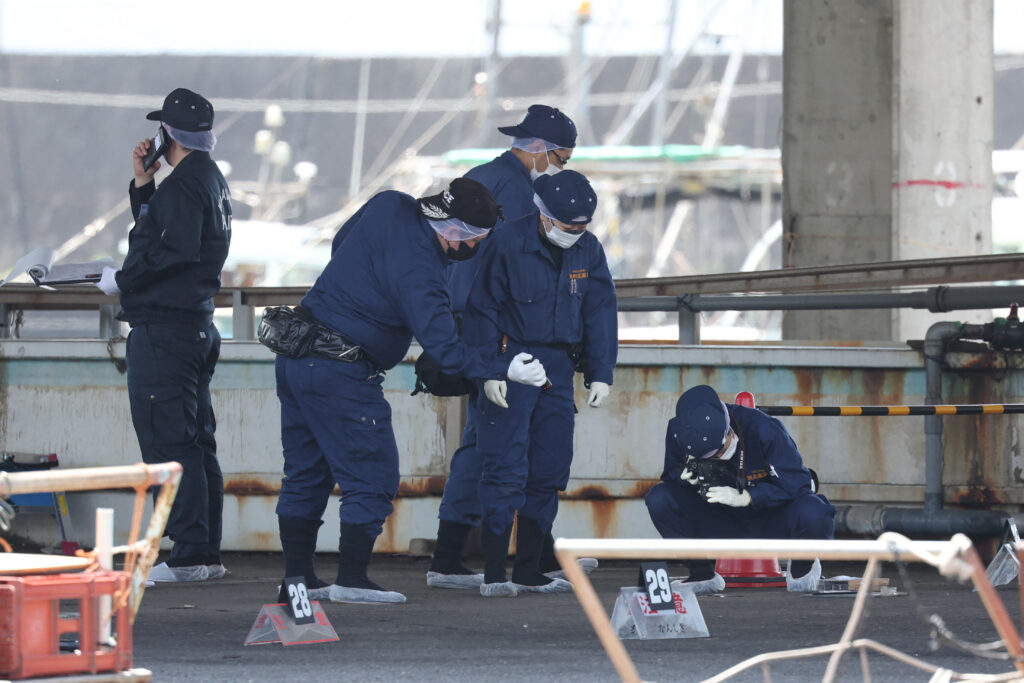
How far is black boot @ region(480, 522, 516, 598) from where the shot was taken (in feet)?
19.3

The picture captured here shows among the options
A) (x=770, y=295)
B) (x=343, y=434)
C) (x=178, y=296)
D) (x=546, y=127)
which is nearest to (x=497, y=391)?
(x=343, y=434)

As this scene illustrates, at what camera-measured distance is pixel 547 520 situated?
6.12m

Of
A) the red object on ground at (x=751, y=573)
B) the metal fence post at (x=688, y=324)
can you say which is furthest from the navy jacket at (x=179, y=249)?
the metal fence post at (x=688, y=324)

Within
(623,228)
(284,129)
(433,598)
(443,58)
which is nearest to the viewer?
(433,598)

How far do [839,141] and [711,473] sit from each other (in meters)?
5.61

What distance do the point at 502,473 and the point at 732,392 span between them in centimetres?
208

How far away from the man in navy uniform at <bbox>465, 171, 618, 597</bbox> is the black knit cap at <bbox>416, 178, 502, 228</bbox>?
0.48 meters

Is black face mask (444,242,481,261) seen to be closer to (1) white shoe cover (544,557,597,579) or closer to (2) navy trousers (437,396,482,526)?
(2) navy trousers (437,396,482,526)

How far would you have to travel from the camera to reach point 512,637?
490 cm

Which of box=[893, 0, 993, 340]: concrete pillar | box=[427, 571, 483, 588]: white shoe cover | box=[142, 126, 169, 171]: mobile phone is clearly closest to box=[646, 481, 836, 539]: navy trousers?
box=[427, 571, 483, 588]: white shoe cover

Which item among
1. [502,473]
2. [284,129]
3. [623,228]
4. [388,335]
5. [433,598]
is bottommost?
[433,598]

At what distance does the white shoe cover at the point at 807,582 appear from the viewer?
6035 mm

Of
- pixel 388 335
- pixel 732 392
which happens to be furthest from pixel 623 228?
pixel 388 335

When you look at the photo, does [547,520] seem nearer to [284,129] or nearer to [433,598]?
[433,598]
